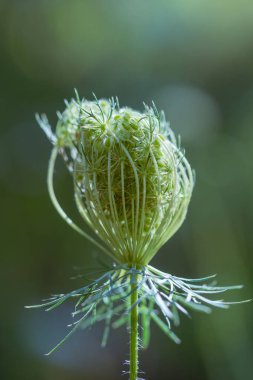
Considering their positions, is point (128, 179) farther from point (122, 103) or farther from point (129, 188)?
point (122, 103)

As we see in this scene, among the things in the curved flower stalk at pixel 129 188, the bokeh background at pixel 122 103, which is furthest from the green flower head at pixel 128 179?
the bokeh background at pixel 122 103

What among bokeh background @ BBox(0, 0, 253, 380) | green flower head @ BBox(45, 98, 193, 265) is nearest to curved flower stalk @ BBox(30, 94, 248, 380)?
green flower head @ BBox(45, 98, 193, 265)

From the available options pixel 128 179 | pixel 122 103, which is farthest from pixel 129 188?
pixel 122 103

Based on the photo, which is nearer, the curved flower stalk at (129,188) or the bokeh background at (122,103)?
the curved flower stalk at (129,188)

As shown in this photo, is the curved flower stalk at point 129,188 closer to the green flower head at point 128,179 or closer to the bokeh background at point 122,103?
the green flower head at point 128,179

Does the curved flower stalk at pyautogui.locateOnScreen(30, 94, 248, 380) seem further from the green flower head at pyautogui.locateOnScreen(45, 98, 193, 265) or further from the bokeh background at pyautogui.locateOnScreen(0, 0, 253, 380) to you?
the bokeh background at pyautogui.locateOnScreen(0, 0, 253, 380)

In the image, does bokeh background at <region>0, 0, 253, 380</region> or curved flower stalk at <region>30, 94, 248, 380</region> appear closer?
curved flower stalk at <region>30, 94, 248, 380</region>
